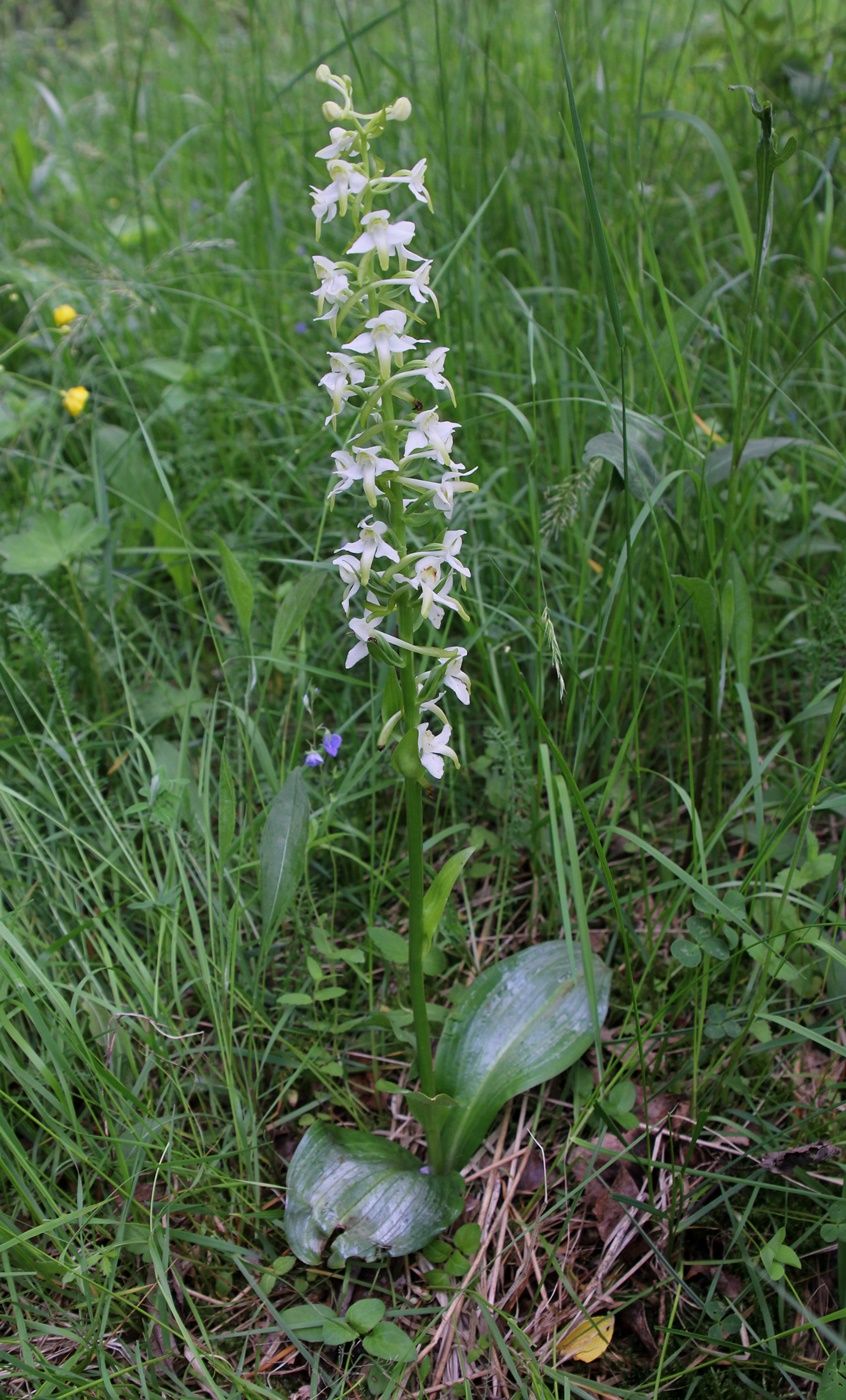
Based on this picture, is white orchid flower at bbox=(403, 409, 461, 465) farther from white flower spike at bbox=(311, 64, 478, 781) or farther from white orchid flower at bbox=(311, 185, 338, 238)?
white orchid flower at bbox=(311, 185, 338, 238)

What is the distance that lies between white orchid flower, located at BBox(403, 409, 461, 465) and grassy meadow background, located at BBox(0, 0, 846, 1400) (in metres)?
0.32

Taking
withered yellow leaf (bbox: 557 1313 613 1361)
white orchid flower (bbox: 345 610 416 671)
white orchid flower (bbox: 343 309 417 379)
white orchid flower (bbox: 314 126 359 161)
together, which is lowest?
withered yellow leaf (bbox: 557 1313 613 1361)

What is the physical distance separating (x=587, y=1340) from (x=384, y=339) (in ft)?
5.02

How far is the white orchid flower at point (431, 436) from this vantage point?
4.76 feet

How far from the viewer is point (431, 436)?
1459 mm

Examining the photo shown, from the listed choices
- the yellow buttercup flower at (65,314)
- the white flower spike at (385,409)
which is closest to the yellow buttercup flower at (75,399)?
the yellow buttercup flower at (65,314)

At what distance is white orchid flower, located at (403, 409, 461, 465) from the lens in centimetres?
145

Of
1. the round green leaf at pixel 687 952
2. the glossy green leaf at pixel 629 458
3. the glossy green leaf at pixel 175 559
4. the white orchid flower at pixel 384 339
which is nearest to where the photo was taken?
the white orchid flower at pixel 384 339

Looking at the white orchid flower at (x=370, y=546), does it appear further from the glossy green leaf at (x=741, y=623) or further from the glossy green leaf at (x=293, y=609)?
the glossy green leaf at (x=741, y=623)

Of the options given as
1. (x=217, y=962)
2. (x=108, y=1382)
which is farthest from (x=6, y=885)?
(x=108, y=1382)

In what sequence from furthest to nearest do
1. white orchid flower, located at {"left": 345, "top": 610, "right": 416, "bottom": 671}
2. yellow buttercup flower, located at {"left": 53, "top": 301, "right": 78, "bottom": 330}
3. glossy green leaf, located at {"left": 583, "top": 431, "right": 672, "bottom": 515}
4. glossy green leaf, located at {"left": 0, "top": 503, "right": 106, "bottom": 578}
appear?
yellow buttercup flower, located at {"left": 53, "top": 301, "right": 78, "bottom": 330}, glossy green leaf, located at {"left": 0, "top": 503, "right": 106, "bottom": 578}, glossy green leaf, located at {"left": 583, "top": 431, "right": 672, "bottom": 515}, white orchid flower, located at {"left": 345, "top": 610, "right": 416, "bottom": 671}

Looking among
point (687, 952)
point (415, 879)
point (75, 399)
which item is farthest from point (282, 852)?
point (75, 399)

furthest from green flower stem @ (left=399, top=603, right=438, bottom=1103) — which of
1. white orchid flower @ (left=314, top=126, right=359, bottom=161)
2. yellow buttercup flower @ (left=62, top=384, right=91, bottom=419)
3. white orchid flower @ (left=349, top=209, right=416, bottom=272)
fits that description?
A: yellow buttercup flower @ (left=62, top=384, right=91, bottom=419)

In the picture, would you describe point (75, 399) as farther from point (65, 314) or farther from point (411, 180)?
point (411, 180)
